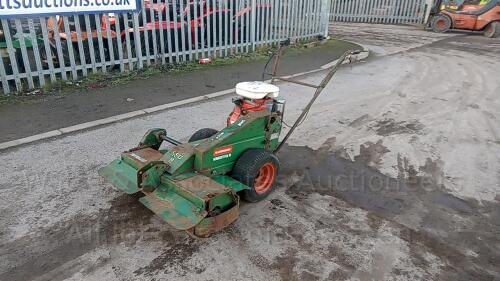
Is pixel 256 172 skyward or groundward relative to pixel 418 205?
skyward

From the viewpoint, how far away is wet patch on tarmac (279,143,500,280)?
329cm

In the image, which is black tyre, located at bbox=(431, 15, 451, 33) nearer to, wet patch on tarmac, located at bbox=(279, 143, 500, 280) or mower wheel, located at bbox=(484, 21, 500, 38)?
mower wheel, located at bbox=(484, 21, 500, 38)

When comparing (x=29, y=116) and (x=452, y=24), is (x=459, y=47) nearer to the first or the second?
(x=452, y=24)

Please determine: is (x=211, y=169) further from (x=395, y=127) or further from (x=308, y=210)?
(x=395, y=127)

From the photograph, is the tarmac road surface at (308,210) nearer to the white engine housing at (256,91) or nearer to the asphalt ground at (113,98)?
the asphalt ground at (113,98)

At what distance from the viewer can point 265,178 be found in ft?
13.5

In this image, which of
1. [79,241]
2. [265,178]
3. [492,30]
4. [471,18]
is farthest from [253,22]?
[492,30]

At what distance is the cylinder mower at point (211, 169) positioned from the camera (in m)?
3.16

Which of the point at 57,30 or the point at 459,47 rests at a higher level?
the point at 57,30

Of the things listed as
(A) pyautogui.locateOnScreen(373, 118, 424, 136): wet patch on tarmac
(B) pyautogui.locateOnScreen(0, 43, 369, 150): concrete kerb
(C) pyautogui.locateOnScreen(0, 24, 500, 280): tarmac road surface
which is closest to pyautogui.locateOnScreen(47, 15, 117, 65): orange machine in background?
(B) pyautogui.locateOnScreen(0, 43, 369, 150): concrete kerb

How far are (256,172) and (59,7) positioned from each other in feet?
18.7

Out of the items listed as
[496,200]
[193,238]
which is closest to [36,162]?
[193,238]

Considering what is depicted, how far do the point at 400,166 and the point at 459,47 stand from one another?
33.2 feet

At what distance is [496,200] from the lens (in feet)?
13.6
